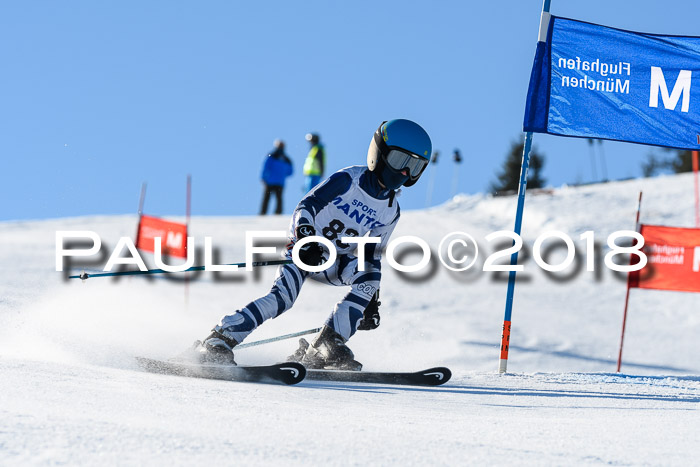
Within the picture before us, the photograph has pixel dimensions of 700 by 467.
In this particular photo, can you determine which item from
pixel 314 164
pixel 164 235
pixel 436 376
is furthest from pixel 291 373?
pixel 314 164

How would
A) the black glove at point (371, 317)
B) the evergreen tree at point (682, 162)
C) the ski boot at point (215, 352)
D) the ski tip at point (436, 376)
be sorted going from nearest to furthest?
the ski boot at point (215, 352), the ski tip at point (436, 376), the black glove at point (371, 317), the evergreen tree at point (682, 162)

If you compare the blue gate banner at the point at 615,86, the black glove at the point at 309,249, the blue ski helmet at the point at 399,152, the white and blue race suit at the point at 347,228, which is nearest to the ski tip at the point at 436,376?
the white and blue race suit at the point at 347,228

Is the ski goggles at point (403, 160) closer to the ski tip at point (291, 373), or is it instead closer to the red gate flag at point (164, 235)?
the ski tip at point (291, 373)

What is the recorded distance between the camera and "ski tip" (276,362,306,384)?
13.8 ft

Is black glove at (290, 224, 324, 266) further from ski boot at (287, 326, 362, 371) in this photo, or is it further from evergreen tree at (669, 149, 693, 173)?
evergreen tree at (669, 149, 693, 173)

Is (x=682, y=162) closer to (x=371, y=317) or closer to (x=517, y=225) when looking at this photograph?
(x=517, y=225)

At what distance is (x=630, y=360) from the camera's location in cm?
898

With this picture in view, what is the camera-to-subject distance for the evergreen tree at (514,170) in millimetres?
48000

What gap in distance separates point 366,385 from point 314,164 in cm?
1122

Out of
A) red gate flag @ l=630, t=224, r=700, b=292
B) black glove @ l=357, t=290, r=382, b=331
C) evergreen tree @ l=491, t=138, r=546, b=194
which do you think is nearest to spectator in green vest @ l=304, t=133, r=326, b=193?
red gate flag @ l=630, t=224, r=700, b=292

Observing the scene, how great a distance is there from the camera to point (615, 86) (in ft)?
20.9

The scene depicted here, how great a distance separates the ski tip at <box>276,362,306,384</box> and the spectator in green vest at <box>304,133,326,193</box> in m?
11.4

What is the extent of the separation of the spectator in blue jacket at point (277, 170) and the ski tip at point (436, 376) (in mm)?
10869

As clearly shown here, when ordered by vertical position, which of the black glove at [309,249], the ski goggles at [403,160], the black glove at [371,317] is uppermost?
the ski goggles at [403,160]
